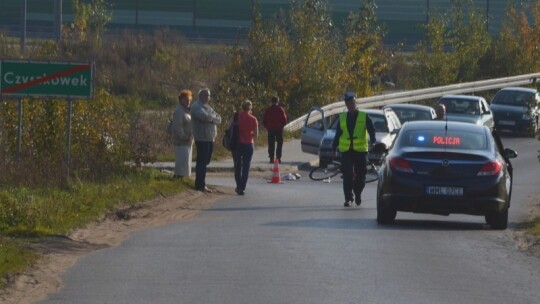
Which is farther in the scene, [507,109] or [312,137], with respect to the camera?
[507,109]

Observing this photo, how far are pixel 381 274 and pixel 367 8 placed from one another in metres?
39.7

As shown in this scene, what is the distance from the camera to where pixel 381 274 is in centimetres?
1340

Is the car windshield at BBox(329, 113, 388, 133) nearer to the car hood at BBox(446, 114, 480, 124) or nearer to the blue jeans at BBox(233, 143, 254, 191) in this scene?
the car hood at BBox(446, 114, 480, 124)

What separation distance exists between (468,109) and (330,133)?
29.1 ft

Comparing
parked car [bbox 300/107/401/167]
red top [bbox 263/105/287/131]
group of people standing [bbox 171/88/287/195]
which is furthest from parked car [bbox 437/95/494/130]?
group of people standing [bbox 171/88/287/195]

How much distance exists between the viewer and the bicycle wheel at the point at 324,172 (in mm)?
30062

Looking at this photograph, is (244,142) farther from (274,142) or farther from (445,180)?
(274,142)

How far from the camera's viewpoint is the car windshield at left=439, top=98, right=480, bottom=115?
1580 inches

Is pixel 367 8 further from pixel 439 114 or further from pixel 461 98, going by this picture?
pixel 439 114

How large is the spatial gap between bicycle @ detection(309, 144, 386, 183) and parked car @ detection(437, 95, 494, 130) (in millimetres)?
8299

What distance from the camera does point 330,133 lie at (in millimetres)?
32562

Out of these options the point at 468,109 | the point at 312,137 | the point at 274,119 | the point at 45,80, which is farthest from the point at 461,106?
the point at 45,80

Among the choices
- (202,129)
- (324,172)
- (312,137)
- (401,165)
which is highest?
(401,165)

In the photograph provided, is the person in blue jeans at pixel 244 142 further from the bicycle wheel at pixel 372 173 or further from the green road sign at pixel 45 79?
the bicycle wheel at pixel 372 173
